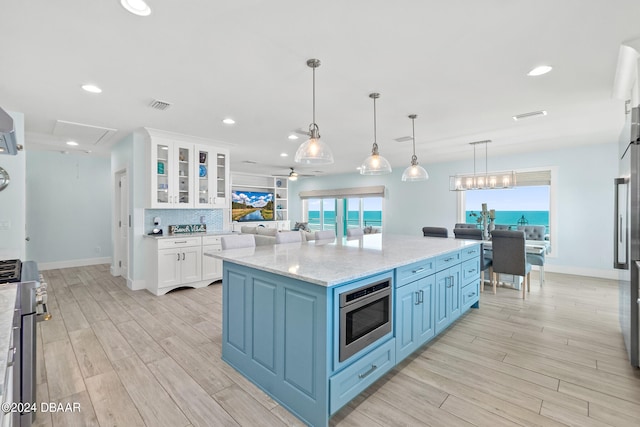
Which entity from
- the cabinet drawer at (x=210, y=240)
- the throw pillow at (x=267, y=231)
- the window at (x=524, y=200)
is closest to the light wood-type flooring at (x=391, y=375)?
the cabinet drawer at (x=210, y=240)

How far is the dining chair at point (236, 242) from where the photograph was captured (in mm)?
2916

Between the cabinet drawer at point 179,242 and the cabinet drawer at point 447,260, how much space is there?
3739mm

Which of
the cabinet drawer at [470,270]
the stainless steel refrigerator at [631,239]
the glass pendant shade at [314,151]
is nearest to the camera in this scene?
the stainless steel refrigerator at [631,239]

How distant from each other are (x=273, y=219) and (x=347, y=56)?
809 cm

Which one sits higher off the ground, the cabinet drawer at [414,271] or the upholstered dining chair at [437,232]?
the upholstered dining chair at [437,232]

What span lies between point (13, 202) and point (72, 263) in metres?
3.43

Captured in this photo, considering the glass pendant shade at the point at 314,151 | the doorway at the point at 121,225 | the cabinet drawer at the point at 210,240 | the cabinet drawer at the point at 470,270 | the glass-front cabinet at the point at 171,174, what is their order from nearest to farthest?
the glass pendant shade at the point at 314,151
the cabinet drawer at the point at 470,270
the glass-front cabinet at the point at 171,174
the cabinet drawer at the point at 210,240
the doorway at the point at 121,225

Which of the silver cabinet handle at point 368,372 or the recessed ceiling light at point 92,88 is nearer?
the silver cabinet handle at point 368,372

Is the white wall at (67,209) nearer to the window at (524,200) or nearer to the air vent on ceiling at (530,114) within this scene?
the air vent on ceiling at (530,114)

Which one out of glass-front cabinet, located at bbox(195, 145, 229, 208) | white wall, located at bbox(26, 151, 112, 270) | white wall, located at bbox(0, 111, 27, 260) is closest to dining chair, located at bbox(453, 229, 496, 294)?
glass-front cabinet, located at bbox(195, 145, 229, 208)

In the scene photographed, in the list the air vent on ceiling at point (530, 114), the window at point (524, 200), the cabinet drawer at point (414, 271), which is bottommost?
the cabinet drawer at point (414, 271)

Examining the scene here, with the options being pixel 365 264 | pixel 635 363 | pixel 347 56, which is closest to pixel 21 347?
pixel 365 264

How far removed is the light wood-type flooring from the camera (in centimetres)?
188

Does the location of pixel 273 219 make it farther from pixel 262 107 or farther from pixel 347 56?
pixel 347 56
